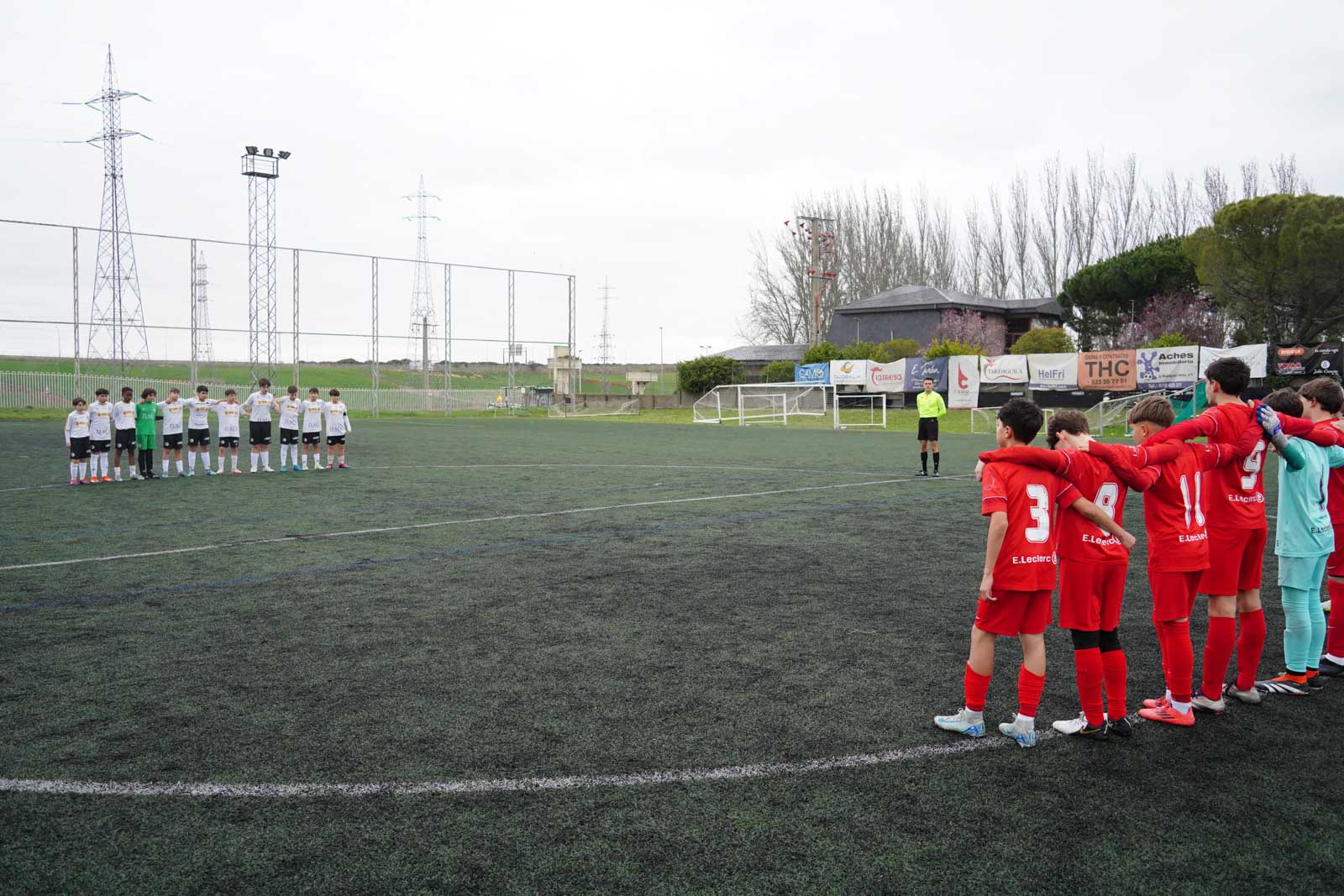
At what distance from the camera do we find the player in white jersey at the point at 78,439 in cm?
1702

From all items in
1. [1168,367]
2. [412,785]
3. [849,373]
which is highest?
[849,373]

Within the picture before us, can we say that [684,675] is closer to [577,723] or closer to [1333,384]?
[577,723]

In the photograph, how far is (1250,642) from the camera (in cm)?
534

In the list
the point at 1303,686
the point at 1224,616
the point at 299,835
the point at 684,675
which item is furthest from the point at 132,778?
the point at 1303,686

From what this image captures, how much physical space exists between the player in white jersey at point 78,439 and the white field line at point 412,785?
1488cm

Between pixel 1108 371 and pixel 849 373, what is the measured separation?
40.2 feet

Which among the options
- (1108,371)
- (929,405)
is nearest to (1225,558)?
(929,405)

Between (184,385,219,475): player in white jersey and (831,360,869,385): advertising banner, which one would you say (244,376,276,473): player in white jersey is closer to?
(184,385,219,475): player in white jersey

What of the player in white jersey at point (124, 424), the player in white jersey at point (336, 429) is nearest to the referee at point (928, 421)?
the player in white jersey at point (336, 429)

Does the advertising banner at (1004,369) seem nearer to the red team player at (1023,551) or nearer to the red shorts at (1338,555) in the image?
the red shorts at (1338,555)

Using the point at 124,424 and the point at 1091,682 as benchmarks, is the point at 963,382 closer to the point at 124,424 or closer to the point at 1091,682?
the point at 124,424

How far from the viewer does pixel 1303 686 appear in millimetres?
5582

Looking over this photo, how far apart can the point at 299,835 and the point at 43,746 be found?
1.90 metres

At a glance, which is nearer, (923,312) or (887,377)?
(887,377)
